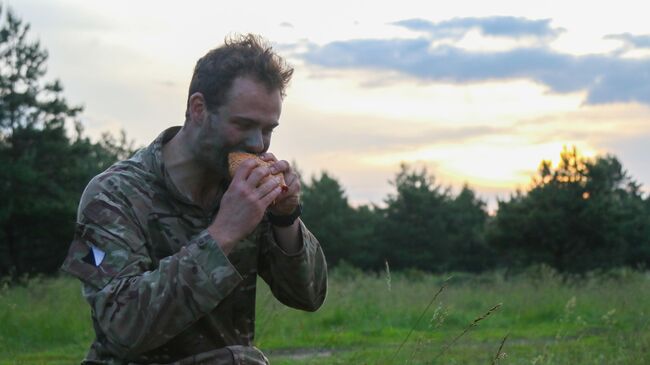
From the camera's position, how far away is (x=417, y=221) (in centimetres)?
7056

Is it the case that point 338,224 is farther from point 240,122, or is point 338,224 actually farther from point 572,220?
point 240,122

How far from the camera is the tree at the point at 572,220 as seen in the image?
48812 millimetres

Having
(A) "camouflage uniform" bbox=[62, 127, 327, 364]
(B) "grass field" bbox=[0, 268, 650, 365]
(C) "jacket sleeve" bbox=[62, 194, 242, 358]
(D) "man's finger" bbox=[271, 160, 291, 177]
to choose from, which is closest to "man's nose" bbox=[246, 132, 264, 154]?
(D) "man's finger" bbox=[271, 160, 291, 177]

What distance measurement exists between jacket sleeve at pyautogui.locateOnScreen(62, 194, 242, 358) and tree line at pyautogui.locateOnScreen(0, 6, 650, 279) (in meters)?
31.3

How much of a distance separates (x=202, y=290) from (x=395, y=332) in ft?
34.9

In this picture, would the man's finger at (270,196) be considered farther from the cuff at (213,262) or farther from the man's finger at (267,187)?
the cuff at (213,262)

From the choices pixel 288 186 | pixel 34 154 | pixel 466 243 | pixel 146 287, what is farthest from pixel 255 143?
→ pixel 466 243

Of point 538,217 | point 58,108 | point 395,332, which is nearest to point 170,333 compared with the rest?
point 395,332

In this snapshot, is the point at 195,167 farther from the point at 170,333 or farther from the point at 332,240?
the point at 332,240

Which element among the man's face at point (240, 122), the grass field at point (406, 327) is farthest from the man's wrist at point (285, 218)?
the grass field at point (406, 327)

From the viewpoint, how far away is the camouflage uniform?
113 inches

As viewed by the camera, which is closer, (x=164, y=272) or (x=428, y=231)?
(x=164, y=272)

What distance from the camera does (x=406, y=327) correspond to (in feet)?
46.3

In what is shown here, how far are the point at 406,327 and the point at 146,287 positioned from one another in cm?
1154
